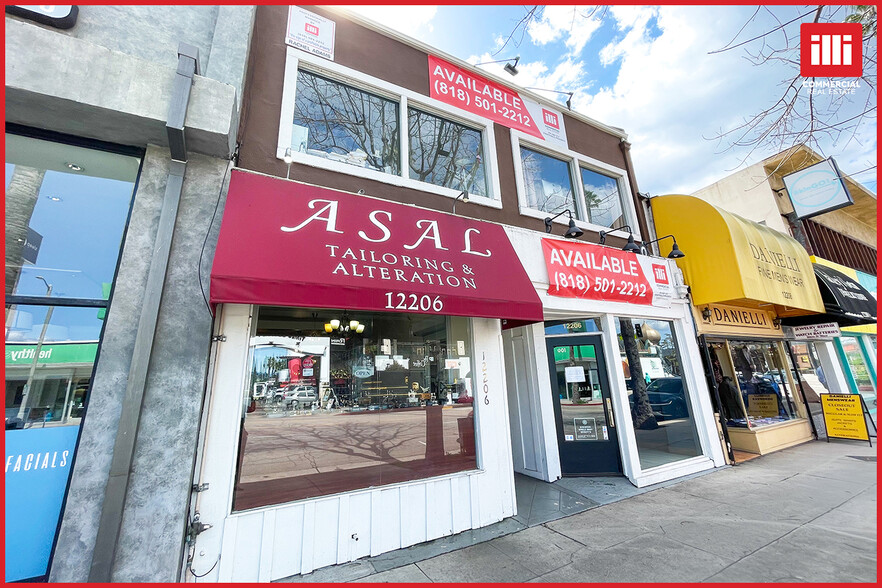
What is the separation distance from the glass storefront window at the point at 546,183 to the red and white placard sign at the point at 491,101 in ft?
1.42

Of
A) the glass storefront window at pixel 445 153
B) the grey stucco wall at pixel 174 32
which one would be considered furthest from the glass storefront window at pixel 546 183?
the grey stucco wall at pixel 174 32

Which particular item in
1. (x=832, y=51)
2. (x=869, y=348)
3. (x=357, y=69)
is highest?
(x=357, y=69)

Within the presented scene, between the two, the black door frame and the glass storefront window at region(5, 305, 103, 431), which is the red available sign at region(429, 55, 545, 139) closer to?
the black door frame

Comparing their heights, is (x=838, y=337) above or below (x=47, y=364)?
above

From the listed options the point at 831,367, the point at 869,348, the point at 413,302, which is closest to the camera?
the point at 413,302

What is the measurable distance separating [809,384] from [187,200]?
14.4 metres

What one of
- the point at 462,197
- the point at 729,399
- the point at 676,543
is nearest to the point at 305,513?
the point at 676,543

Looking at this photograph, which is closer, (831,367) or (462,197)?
(462,197)

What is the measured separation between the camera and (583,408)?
6.57 m

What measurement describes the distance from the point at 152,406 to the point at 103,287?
4.24 feet

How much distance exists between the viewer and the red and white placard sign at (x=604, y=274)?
6.08 metres

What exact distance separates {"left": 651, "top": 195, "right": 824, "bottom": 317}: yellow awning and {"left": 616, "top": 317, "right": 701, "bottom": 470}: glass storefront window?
1313 millimetres

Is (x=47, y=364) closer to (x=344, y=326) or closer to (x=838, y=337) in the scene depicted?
(x=344, y=326)

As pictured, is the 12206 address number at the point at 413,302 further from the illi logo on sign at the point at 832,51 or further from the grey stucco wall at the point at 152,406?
the illi logo on sign at the point at 832,51
